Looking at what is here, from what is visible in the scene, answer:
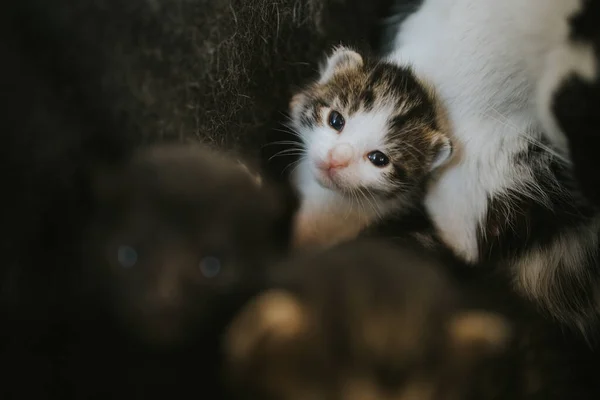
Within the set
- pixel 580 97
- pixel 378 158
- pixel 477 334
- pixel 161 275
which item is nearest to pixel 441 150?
pixel 378 158

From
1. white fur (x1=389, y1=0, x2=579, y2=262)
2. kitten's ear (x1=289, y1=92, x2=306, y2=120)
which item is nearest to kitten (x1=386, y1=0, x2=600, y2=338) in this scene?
white fur (x1=389, y1=0, x2=579, y2=262)

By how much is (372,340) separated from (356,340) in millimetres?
15

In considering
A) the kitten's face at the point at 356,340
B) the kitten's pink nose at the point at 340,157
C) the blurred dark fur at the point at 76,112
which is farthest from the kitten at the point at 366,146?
the kitten's face at the point at 356,340

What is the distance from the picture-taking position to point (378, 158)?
36.6 inches

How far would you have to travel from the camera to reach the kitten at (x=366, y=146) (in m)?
0.91

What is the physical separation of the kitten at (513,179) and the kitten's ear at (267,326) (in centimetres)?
31

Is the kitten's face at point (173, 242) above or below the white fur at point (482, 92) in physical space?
below

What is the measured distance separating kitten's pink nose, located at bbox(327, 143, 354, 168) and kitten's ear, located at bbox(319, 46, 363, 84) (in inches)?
6.1

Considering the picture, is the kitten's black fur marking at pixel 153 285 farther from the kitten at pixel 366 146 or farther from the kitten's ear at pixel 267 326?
the kitten at pixel 366 146

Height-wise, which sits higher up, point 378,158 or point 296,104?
point 296,104

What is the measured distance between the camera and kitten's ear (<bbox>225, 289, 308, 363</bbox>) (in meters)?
0.61

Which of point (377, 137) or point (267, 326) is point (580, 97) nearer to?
point (377, 137)

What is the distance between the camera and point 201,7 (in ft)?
2.60

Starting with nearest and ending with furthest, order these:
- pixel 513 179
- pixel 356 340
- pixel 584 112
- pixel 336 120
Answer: pixel 356 340 < pixel 584 112 < pixel 513 179 < pixel 336 120
